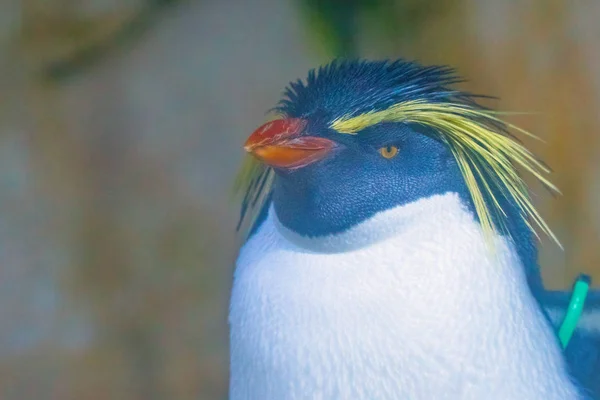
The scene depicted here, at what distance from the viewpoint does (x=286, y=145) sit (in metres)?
0.65

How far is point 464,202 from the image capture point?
2.31 ft

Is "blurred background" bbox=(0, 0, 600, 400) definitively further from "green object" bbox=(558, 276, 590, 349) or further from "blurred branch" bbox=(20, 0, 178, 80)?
"green object" bbox=(558, 276, 590, 349)

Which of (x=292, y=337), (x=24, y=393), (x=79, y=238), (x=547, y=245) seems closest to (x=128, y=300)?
(x=79, y=238)

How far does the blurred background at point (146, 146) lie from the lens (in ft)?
3.26

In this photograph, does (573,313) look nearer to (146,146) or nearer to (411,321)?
(411,321)

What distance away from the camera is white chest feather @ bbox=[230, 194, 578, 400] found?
0.66 metres

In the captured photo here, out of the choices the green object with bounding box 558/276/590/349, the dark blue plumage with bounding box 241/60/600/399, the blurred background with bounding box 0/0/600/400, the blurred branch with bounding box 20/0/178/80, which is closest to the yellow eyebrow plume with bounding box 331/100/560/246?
the dark blue plumage with bounding box 241/60/600/399

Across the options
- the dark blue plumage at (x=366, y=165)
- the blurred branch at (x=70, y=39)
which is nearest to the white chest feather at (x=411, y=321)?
the dark blue plumage at (x=366, y=165)

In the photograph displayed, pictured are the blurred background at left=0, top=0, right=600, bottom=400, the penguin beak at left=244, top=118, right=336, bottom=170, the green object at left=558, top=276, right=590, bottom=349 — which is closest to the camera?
the penguin beak at left=244, top=118, right=336, bottom=170

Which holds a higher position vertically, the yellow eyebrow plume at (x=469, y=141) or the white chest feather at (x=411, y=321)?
the yellow eyebrow plume at (x=469, y=141)

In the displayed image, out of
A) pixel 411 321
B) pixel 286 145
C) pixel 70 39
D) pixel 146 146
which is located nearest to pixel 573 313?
pixel 411 321

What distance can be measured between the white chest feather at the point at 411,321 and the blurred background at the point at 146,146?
324 mm

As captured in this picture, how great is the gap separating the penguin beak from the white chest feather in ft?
0.33

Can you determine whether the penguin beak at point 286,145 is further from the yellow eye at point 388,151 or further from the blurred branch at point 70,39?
the blurred branch at point 70,39
